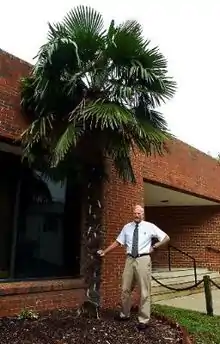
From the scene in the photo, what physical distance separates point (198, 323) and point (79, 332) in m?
2.71

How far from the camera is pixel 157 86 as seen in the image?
7.05m

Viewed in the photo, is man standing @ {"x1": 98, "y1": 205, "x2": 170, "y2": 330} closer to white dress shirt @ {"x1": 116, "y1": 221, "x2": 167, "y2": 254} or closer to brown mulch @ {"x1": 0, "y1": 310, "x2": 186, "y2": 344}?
white dress shirt @ {"x1": 116, "y1": 221, "x2": 167, "y2": 254}

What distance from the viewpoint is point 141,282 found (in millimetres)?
6594

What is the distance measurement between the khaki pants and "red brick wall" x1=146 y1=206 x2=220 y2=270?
32.1 feet

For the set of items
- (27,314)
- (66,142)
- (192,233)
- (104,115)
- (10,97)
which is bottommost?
(27,314)

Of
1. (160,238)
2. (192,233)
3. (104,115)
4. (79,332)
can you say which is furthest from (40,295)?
(192,233)

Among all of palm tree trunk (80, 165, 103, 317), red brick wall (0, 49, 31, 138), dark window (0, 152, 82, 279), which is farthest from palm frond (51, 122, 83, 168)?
dark window (0, 152, 82, 279)

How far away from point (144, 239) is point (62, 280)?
2105 millimetres

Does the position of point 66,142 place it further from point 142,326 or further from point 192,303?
point 192,303

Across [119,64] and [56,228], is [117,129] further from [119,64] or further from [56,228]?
[56,228]

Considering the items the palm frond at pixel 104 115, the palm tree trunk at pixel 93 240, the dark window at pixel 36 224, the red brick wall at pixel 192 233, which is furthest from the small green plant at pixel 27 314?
the red brick wall at pixel 192 233

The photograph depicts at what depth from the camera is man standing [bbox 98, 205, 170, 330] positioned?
6.58 m

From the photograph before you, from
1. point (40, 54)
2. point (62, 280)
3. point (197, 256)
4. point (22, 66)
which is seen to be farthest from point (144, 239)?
point (197, 256)

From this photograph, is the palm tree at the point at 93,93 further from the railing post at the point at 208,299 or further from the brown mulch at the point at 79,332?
the railing post at the point at 208,299
